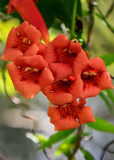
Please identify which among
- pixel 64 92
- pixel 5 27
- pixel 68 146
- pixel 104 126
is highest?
pixel 64 92

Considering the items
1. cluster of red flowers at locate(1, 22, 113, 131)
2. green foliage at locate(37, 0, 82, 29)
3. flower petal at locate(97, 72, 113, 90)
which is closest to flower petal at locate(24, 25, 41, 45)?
cluster of red flowers at locate(1, 22, 113, 131)

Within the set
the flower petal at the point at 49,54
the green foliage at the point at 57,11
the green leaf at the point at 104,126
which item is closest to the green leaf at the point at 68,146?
the green leaf at the point at 104,126

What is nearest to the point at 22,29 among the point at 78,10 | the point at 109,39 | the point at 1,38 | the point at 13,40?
the point at 13,40

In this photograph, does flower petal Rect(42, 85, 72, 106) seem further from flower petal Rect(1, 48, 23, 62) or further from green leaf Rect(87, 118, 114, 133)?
green leaf Rect(87, 118, 114, 133)

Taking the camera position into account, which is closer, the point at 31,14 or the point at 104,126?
the point at 31,14

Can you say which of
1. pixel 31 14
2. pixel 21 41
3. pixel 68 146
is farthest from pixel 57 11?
pixel 68 146

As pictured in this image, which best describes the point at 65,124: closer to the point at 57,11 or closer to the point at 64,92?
the point at 64,92
